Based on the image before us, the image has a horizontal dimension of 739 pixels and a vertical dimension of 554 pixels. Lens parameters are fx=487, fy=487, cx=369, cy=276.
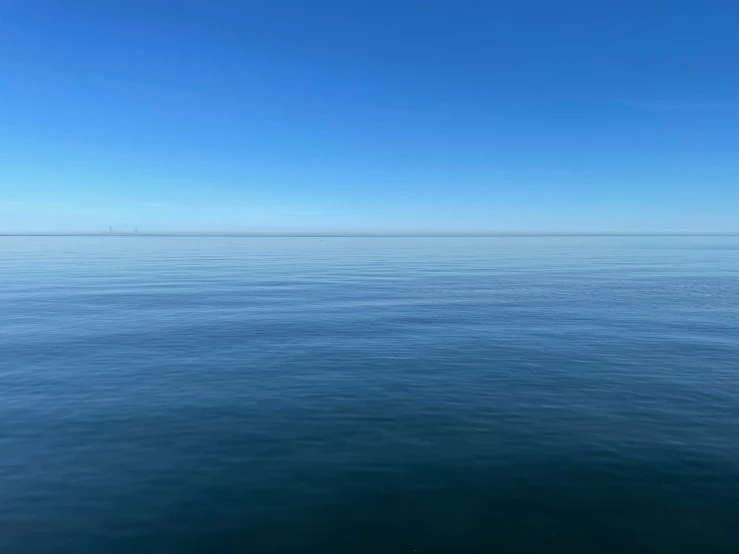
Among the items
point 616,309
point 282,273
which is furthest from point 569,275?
point 282,273

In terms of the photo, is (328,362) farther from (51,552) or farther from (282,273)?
(282,273)

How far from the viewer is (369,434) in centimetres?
1811

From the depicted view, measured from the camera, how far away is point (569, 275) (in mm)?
73250

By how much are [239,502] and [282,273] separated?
Answer: 65.5 metres

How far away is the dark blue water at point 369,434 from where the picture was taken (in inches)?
506

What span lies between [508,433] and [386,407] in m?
5.16

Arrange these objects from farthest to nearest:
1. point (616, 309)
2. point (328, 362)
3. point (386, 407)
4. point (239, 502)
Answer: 1. point (616, 309)
2. point (328, 362)
3. point (386, 407)
4. point (239, 502)

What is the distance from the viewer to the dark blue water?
12844mm

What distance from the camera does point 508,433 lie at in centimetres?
1812

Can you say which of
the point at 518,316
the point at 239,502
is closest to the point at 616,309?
the point at 518,316

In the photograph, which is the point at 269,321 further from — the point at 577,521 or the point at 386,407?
the point at 577,521

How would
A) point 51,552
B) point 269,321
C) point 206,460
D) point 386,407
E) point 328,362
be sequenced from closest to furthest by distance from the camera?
1. point 51,552
2. point 206,460
3. point 386,407
4. point 328,362
5. point 269,321

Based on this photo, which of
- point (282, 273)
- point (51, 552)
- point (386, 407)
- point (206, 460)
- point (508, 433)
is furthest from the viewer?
point (282, 273)

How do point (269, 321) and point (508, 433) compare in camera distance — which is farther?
point (269, 321)
